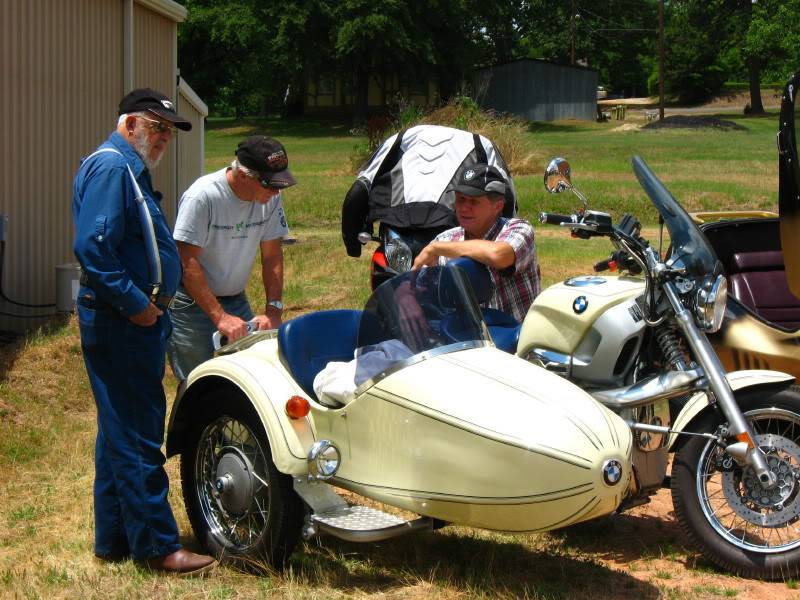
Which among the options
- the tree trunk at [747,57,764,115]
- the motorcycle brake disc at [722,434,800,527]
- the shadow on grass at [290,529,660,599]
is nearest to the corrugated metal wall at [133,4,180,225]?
the shadow on grass at [290,529,660,599]

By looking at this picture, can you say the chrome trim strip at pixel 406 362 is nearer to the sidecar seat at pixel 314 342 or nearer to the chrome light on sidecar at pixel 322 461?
the chrome light on sidecar at pixel 322 461

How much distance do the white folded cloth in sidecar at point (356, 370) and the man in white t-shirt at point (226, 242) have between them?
35.3 inches

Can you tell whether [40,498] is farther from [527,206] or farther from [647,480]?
[527,206]

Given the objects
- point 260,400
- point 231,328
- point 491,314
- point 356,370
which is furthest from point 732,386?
point 231,328

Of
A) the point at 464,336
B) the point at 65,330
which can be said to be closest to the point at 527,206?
the point at 65,330

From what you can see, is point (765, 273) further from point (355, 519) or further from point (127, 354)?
point (127, 354)

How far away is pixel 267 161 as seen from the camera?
17.4 feet

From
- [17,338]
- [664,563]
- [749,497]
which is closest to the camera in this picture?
[749,497]

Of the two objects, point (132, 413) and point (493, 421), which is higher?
point (493, 421)

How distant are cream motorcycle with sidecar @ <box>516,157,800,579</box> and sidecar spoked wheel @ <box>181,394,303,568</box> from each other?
131cm

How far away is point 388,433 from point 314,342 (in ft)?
2.38

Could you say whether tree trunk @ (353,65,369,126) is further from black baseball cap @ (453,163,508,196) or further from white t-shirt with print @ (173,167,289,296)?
black baseball cap @ (453,163,508,196)

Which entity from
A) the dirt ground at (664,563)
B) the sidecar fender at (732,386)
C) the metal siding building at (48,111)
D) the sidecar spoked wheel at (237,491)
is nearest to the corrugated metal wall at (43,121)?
the metal siding building at (48,111)

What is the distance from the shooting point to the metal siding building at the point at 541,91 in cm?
6094
